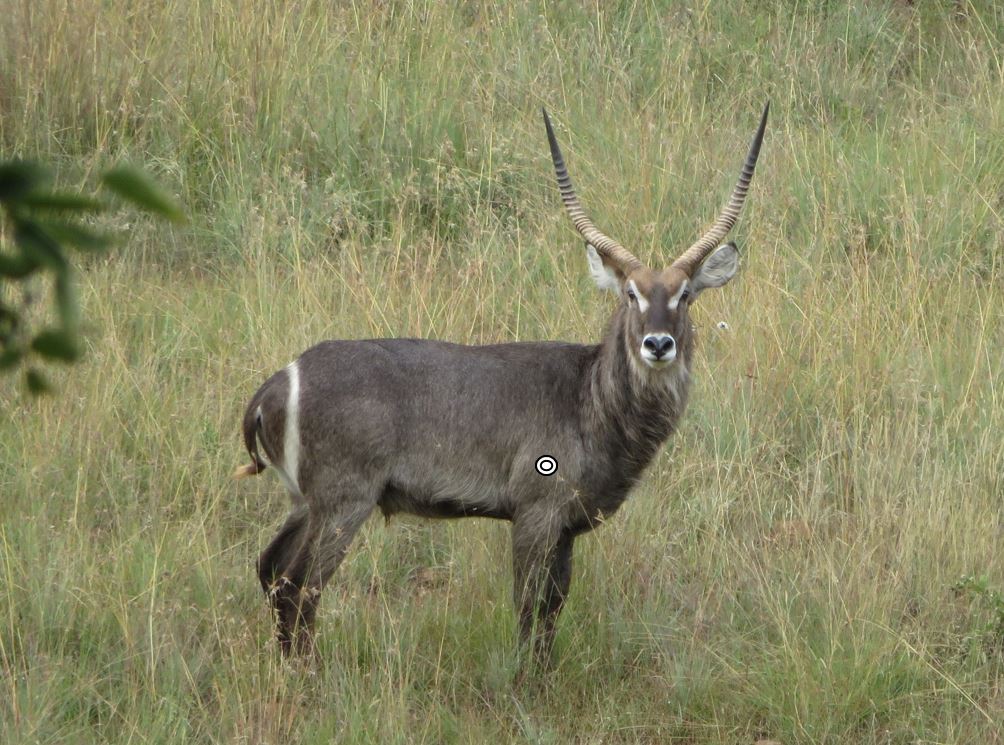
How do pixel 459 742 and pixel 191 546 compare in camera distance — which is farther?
pixel 191 546

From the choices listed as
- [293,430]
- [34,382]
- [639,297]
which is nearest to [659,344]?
[639,297]

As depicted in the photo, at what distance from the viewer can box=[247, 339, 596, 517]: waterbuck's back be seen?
4023mm

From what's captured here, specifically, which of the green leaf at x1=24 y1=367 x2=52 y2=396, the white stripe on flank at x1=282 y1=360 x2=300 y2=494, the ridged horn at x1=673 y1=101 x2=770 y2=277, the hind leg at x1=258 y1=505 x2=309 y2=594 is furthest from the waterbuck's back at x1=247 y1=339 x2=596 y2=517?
the green leaf at x1=24 y1=367 x2=52 y2=396

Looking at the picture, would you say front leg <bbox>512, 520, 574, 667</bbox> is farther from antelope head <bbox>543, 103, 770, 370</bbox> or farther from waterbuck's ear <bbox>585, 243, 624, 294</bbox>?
waterbuck's ear <bbox>585, 243, 624, 294</bbox>

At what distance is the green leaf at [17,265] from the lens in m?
1.13

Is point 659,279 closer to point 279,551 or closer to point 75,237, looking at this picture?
point 279,551

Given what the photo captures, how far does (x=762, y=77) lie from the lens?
7.16 m

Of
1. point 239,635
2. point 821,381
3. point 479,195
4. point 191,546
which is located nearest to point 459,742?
point 239,635

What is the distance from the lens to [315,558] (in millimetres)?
4020

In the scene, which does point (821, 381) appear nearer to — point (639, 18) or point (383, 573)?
point (383, 573)

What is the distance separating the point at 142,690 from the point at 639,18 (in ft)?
15.8

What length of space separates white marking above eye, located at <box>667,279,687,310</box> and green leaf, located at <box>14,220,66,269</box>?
3.16m

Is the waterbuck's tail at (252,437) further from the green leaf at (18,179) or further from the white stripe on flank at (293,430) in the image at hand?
the green leaf at (18,179)

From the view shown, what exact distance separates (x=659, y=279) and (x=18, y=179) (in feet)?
10.6
